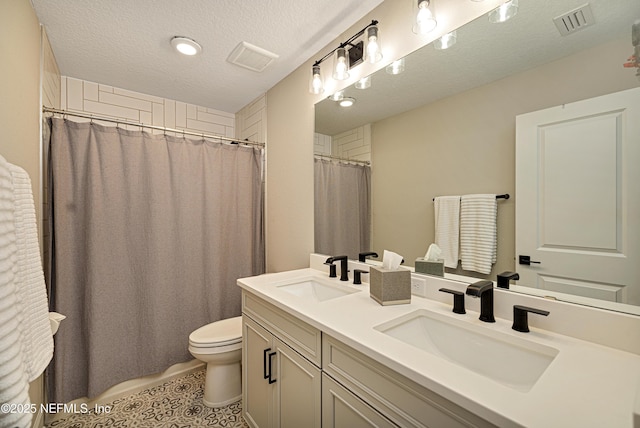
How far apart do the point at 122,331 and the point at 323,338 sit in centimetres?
168

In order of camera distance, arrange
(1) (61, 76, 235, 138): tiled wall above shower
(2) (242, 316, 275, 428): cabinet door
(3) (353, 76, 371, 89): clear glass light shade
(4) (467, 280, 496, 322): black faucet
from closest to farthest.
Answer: (4) (467, 280, 496, 322): black faucet
(2) (242, 316, 275, 428): cabinet door
(3) (353, 76, 371, 89): clear glass light shade
(1) (61, 76, 235, 138): tiled wall above shower

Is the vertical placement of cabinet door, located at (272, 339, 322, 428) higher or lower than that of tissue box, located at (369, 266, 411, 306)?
lower

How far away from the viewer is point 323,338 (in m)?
0.97

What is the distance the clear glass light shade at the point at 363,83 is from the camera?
59.7 inches

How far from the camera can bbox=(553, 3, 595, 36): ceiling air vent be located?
2.78 ft

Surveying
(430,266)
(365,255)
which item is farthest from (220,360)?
(430,266)

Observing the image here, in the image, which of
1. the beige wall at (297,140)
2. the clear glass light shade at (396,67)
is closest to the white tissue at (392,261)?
the beige wall at (297,140)

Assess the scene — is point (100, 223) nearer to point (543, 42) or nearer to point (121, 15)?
point (121, 15)

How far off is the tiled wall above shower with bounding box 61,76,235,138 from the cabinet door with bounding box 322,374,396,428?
8.41 feet

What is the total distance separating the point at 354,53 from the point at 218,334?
6.54 feet

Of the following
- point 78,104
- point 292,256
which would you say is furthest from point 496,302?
point 78,104

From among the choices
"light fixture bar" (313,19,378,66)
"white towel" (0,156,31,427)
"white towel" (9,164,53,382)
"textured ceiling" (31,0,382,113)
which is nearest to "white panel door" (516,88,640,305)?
"light fixture bar" (313,19,378,66)

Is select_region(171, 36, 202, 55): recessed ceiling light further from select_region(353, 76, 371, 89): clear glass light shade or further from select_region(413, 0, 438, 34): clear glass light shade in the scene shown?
select_region(413, 0, 438, 34): clear glass light shade

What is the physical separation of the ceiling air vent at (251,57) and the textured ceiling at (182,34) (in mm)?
37
